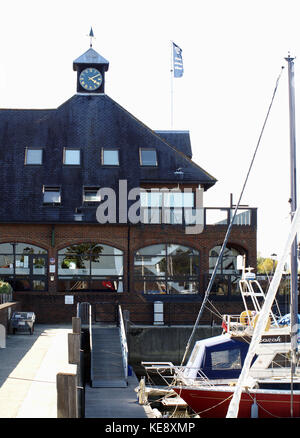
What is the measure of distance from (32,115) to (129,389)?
1939cm

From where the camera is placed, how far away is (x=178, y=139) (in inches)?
1553

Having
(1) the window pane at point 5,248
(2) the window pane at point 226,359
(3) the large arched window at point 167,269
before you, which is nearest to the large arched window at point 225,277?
(3) the large arched window at point 167,269

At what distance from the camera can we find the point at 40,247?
102 ft

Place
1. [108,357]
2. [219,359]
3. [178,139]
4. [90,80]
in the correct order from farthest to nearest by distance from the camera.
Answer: [178,139] → [90,80] → [108,357] → [219,359]

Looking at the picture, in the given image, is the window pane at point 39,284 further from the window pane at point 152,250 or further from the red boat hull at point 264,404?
the red boat hull at point 264,404

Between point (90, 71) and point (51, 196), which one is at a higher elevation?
point (90, 71)

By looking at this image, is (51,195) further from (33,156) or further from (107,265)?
(107,265)

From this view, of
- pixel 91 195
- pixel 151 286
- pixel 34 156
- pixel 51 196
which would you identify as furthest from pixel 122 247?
pixel 34 156

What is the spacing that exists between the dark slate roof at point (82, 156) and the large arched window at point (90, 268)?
4.90ft

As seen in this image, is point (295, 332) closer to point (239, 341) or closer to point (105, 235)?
point (239, 341)

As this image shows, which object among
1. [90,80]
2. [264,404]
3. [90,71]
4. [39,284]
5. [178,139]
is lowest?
[264,404]

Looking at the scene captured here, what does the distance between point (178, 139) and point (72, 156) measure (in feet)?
27.2

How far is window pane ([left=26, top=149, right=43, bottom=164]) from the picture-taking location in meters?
33.2
